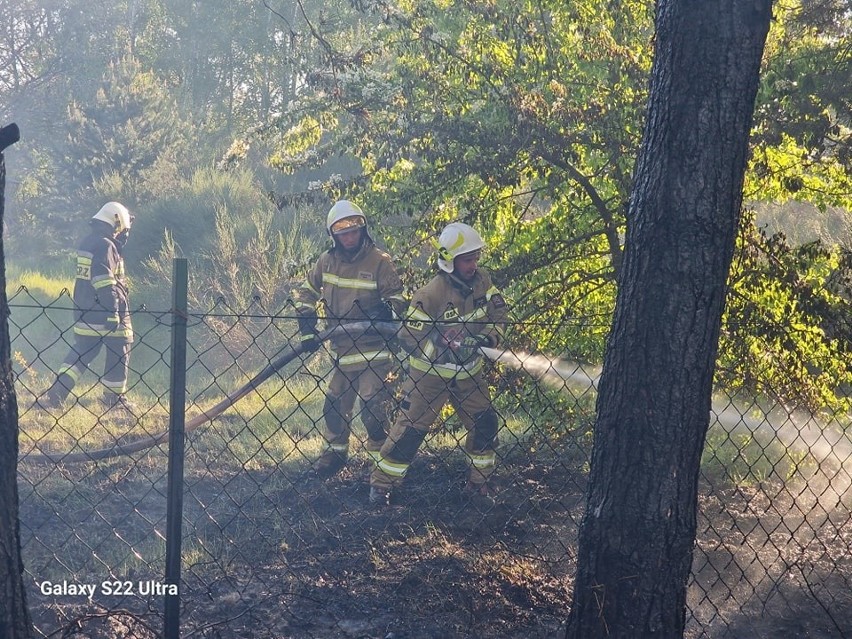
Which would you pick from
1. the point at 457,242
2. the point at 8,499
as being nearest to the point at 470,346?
the point at 457,242

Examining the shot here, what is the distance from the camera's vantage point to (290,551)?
4629 mm

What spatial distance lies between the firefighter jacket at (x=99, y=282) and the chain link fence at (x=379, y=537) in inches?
39.8

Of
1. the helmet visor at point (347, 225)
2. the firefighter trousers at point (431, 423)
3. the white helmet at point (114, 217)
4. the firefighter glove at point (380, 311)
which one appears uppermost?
the white helmet at point (114, 217)

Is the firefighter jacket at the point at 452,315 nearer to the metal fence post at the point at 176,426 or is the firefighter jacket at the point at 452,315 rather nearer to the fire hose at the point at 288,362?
the fire hose at the point at 288,362

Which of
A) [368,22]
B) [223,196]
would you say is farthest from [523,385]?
[368,22]

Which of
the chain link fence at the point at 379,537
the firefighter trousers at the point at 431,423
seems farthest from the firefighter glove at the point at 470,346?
the chain link fence at the point at 379,537

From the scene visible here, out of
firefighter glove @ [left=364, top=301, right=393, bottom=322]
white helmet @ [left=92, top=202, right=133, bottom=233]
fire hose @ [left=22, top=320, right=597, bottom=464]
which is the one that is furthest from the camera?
white helmet @ [left=92, top=202, right=133, bottom=233]

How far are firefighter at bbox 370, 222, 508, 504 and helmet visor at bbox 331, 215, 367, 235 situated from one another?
2.73 ft

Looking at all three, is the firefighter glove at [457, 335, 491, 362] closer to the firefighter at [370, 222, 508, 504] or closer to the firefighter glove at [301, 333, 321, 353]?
the firefighter at [370, 222, 508, 504]

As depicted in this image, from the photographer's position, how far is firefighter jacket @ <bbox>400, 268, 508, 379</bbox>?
5.69 m

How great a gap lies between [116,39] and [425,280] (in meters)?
20.7

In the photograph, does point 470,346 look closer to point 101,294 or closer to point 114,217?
point 101,294

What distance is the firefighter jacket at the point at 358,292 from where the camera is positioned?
629cm

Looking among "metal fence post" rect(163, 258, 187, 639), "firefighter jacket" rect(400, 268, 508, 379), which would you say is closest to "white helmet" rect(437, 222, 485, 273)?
"firefighter jacket" rect(400, 268, 508, 379)
